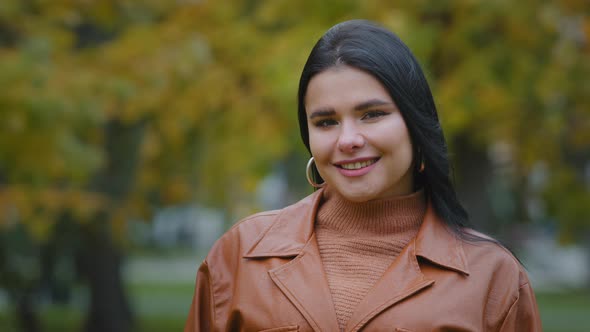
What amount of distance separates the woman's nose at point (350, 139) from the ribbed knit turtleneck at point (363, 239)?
21cm

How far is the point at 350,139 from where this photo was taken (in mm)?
2400

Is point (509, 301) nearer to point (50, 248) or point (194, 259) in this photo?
point (50, 248)

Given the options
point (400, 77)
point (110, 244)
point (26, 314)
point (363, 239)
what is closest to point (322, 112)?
point (400, 77)

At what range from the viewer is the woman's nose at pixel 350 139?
2.40m

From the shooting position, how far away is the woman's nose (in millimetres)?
2402

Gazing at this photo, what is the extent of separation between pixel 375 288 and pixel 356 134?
0.39m

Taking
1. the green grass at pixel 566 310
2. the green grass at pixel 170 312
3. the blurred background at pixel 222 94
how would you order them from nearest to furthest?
the blurred background at pixel 222 94
the green grass at pixel 566 310
the green grass at pixel 170 312

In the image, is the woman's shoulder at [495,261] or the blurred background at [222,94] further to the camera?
the blurred background at [222,94]

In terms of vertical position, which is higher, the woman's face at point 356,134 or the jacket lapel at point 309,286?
the woman's face at point 356,134

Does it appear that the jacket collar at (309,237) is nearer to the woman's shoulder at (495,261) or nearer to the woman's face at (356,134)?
the woman's shoulder at (495,261)

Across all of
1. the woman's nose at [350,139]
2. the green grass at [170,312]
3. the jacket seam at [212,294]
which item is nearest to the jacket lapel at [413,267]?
the woman's nose at [350,139]

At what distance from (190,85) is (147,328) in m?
8.08

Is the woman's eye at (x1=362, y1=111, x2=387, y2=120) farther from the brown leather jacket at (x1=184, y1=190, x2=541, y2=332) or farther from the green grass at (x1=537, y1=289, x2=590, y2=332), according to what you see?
the green grass at (x1=537, y1=289, x2=590, y2=332)

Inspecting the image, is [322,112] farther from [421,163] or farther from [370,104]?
[421,163]
